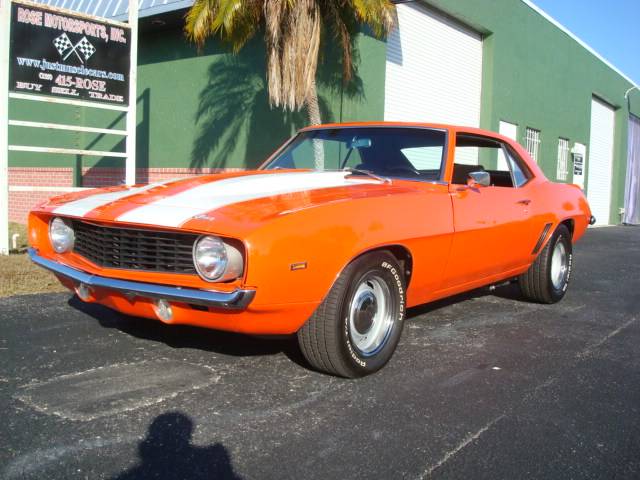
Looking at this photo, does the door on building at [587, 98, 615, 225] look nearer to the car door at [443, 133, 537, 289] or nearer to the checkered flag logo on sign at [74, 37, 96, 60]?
the checkered flag logo on sign at [74, 37, 96, 60]

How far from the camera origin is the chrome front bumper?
2.67m

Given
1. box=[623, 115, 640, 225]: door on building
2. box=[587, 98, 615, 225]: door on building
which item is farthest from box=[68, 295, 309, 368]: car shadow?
box=[623, 115, 640, 225]: door on building

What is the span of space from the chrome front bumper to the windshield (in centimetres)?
177

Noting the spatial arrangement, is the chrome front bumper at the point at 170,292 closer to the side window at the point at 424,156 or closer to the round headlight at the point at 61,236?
the round headlight at the point at 61,236

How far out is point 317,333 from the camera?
3025 millimetres

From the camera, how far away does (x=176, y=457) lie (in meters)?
2.32

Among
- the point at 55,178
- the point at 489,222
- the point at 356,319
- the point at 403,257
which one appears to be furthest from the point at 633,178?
the point at 356,319

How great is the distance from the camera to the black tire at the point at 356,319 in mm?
2998

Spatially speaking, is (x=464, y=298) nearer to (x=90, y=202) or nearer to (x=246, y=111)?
(x=90, y=202)

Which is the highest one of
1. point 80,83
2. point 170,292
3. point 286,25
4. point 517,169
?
point 286,25

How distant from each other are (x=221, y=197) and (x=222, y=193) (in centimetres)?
13

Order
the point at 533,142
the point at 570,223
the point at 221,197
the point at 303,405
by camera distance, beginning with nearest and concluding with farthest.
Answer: the point at 303,405, the point at 221,197, the point at 570,223, the point at 533,142

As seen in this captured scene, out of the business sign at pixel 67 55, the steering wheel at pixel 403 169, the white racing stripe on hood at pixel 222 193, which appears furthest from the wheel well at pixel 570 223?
the business sign at pixel 67 55

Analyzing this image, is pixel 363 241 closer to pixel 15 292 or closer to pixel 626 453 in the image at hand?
pixel 626 453
